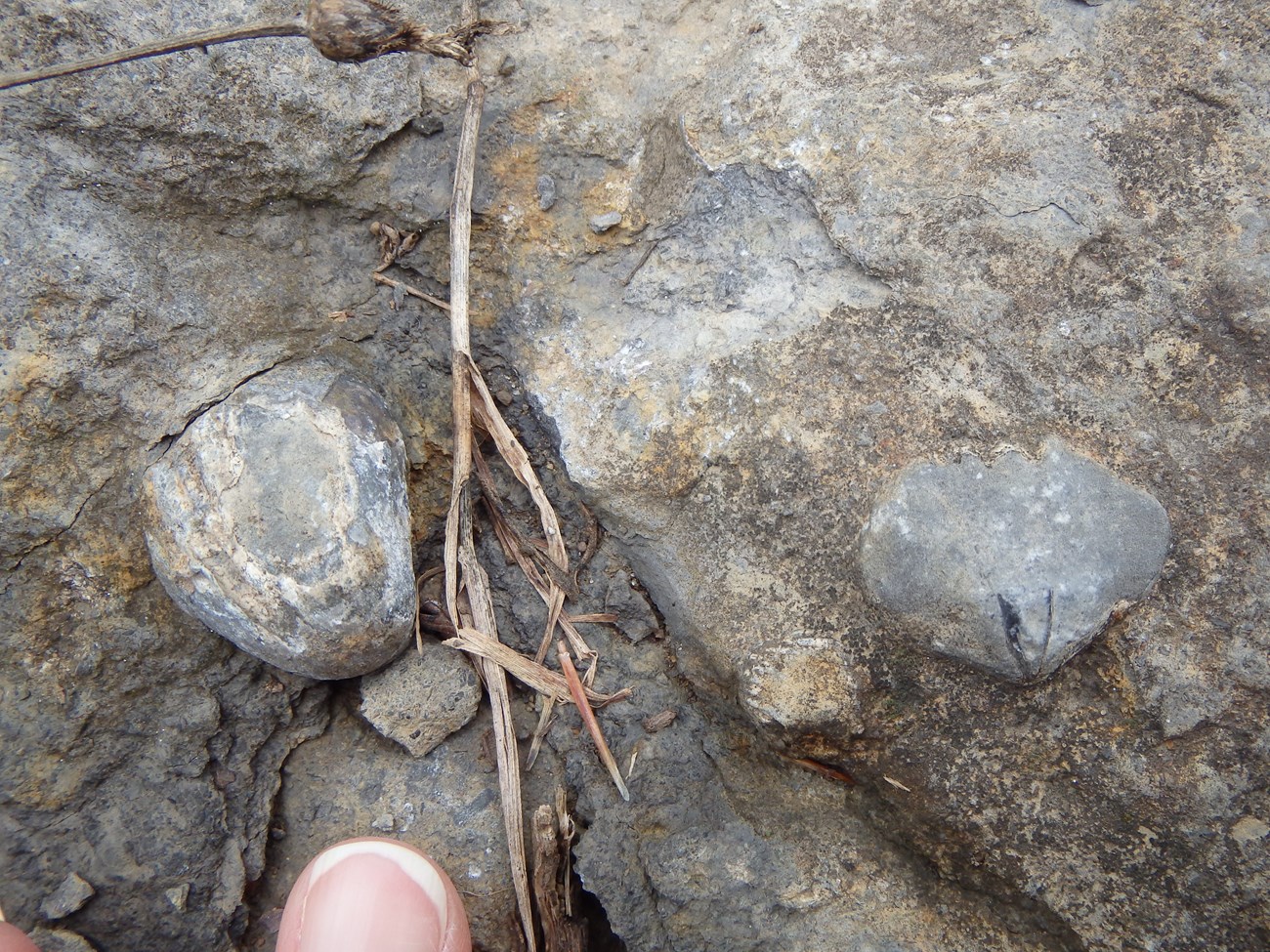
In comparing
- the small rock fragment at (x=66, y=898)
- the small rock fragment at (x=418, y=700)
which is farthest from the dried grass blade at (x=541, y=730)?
the small rock fragment at (x=66, y=898)

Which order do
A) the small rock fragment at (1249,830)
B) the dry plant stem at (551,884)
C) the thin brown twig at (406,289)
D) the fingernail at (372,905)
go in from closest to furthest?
the small rock fragment at (1249,830) < the fingernail at (372,905) < the dry plant stem at (551,884) < the thin brown twig at (406,289)

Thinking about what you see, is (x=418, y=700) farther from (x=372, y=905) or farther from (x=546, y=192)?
(x=546, y=192)

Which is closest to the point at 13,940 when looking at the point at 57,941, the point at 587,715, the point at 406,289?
the point at 57,941

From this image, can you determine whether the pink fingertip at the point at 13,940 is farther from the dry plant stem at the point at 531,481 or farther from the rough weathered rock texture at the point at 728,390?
the dry plant stem at the point at 531,481

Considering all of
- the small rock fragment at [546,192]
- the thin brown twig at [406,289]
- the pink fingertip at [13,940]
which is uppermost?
the small rock fragment at [546,192]

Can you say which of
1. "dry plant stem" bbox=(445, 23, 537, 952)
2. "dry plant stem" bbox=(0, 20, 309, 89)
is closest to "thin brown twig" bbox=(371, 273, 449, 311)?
"dry plant stem" bbox=(445, 23, 537, 952)

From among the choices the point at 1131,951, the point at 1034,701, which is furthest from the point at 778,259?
the point at 1131,951

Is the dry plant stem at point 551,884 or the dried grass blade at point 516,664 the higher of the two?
the dried grass blade at point 516,664
